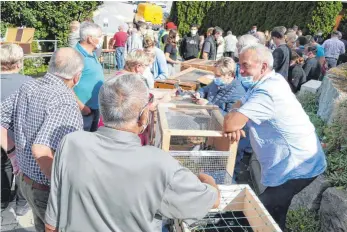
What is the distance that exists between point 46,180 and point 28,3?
10227mm

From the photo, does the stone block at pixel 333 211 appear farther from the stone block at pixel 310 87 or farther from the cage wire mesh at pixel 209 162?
the stone block at pixel 310 87

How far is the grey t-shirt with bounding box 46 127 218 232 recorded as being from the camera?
1593 mm

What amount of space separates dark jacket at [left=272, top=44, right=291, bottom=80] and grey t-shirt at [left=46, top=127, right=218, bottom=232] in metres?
4.61

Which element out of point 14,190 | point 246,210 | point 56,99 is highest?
point 56,99

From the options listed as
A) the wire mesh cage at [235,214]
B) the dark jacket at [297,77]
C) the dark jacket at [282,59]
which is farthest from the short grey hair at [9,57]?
the dark jacket at [297,77]

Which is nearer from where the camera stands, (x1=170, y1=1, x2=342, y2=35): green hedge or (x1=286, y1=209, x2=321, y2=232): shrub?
(x1=286, y1=209, x2=321, y2=232): shrub

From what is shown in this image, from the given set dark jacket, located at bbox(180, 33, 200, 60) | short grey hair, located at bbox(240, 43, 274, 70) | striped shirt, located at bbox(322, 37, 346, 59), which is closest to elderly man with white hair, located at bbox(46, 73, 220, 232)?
short grey hair, located at bbox(240, 43, 274, 70)

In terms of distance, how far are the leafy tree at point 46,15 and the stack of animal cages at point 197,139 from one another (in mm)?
9202

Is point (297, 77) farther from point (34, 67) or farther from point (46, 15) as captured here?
point (46, 15)

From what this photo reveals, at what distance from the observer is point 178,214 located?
164 centimetres

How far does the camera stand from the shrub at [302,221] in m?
3.51

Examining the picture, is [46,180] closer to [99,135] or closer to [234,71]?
[99,135]

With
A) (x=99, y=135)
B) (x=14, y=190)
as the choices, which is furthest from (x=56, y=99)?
(x=14, y=190)

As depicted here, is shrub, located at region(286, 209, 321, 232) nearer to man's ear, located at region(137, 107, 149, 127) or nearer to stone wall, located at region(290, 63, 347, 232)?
stone wall, located at region(290, 63, 347, 232)
